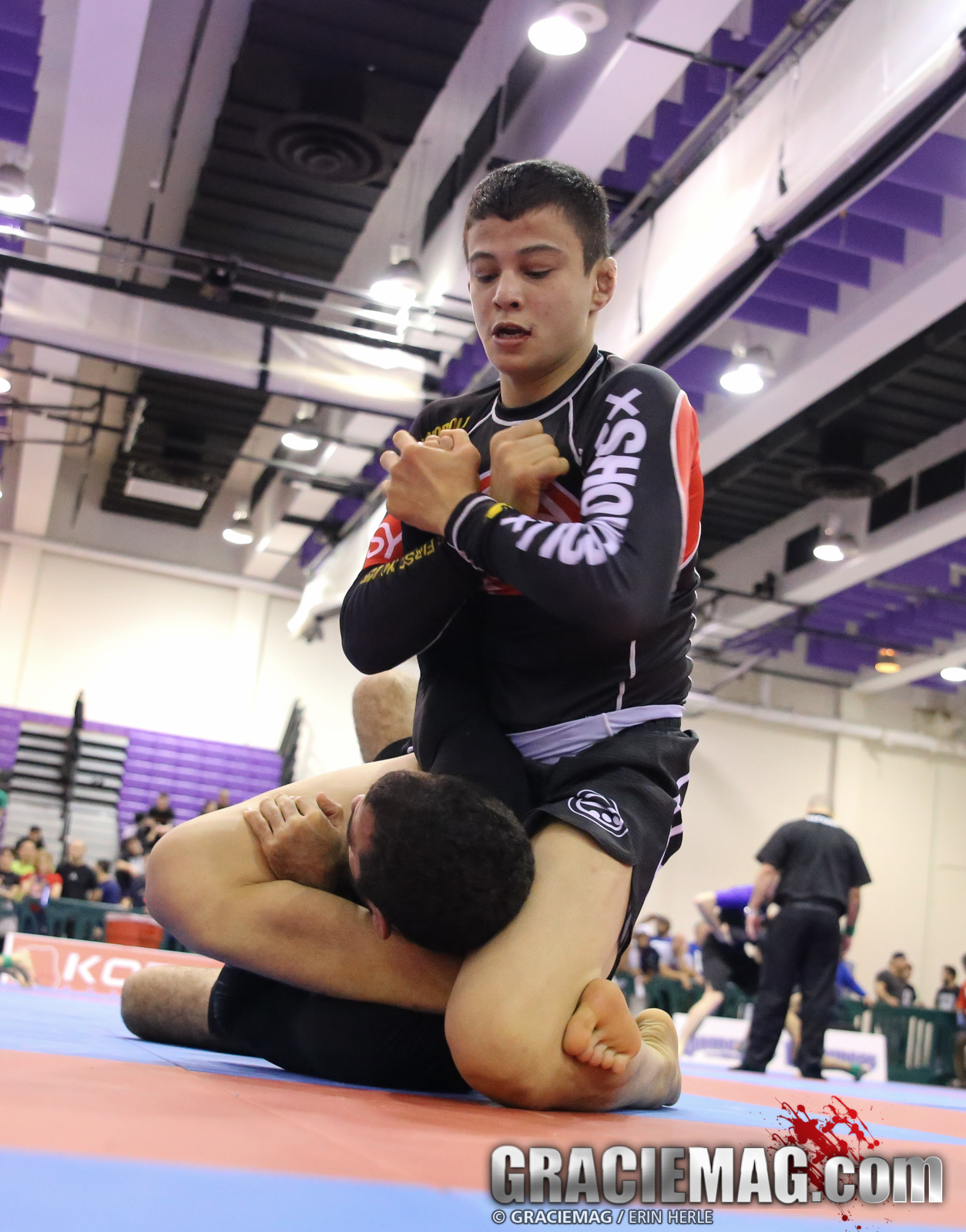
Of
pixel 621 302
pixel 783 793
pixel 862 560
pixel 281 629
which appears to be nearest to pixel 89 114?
pixel 621 302

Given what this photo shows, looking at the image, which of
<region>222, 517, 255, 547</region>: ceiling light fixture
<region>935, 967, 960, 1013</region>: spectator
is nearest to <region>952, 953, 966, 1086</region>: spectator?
<region>935, 967, 960, 1013</region>: spectator

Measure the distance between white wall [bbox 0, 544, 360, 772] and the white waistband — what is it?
18.7m

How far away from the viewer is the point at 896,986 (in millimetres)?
16703

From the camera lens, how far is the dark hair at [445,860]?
1.68 metres

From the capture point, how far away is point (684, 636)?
2191 mm

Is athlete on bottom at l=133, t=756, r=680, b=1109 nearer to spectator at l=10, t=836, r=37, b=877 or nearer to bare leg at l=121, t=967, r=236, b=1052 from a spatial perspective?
bare leg at l=121, t=967, r=236, b=1052

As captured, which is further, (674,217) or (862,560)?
(862,560)

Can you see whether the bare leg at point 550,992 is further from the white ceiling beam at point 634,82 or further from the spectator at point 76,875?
the spectator at point 76,875

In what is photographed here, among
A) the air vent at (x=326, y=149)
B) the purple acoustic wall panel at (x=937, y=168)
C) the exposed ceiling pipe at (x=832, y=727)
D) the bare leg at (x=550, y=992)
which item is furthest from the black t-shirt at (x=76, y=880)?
the bare leg at (x=550, y=992)

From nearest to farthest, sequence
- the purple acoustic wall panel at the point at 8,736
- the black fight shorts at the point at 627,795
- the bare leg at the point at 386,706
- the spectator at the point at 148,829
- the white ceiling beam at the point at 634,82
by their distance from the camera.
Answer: the black fight shorts at the point at 627,795
the bare leg at the point at 386,706
the white ceiling beam at the point at 634,82
the spectator at the point at 148,829
the purple acoustic wall panel at the point at 8,736

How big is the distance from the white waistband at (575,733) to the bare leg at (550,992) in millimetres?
207

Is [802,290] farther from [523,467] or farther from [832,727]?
[832,727]

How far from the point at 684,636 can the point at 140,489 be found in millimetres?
16942

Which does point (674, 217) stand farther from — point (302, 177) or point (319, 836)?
point (319, 836)
